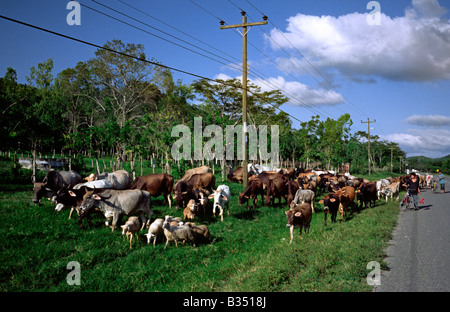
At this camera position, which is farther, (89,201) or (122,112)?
(122,112)

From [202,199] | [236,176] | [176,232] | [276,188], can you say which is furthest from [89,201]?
[236,176]

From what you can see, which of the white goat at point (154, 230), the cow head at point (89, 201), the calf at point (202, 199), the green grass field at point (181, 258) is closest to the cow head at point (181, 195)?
the calf at point (202, 199)

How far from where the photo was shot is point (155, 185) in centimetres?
1349

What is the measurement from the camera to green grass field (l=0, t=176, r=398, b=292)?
20.3ft

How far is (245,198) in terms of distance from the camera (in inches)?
596

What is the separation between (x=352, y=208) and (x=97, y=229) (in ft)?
43.5

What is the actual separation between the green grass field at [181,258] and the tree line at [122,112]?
35.2 ft

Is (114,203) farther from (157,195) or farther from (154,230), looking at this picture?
(157,195)

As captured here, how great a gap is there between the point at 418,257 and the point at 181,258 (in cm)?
664

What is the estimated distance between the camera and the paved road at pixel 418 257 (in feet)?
19.2

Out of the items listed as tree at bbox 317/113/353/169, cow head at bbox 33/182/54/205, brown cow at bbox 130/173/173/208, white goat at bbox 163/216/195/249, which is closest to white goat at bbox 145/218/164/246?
white goat at bbox 163/216/195/249

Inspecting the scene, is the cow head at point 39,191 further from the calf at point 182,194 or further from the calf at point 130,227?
the calf at point 182,194
